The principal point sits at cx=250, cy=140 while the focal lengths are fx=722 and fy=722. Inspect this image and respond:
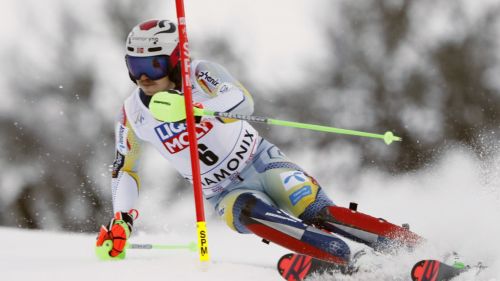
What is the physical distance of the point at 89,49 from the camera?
14.9 metres

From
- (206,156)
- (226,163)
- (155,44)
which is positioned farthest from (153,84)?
(226,163)

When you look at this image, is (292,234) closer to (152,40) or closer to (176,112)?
(176,112)

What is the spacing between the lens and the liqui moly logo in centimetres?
402

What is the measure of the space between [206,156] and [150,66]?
592 mm

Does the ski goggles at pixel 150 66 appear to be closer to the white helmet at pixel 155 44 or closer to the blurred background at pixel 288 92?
the white helmet at pixel 155 44

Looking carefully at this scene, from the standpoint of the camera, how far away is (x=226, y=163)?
4.11 metres

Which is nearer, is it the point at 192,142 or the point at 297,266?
the point at 297,266

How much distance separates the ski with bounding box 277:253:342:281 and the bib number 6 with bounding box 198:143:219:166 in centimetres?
107

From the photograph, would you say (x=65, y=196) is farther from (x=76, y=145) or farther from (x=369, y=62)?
(x=369, y=62)

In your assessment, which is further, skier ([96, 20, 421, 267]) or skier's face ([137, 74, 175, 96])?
skier's face ([137, 74, 175, 96])

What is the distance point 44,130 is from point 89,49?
6.23 ft

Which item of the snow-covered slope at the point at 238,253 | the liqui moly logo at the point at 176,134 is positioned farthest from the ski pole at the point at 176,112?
the snow-covered slope at the point at 238,253

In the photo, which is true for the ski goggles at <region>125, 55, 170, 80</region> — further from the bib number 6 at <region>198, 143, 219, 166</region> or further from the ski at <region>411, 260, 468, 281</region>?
the ski at <region>411, 260, 468, 281</region>

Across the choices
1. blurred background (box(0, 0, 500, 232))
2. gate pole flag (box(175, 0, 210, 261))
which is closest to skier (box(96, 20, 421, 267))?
gate pole flag (box(175, 0, 210, 261))
